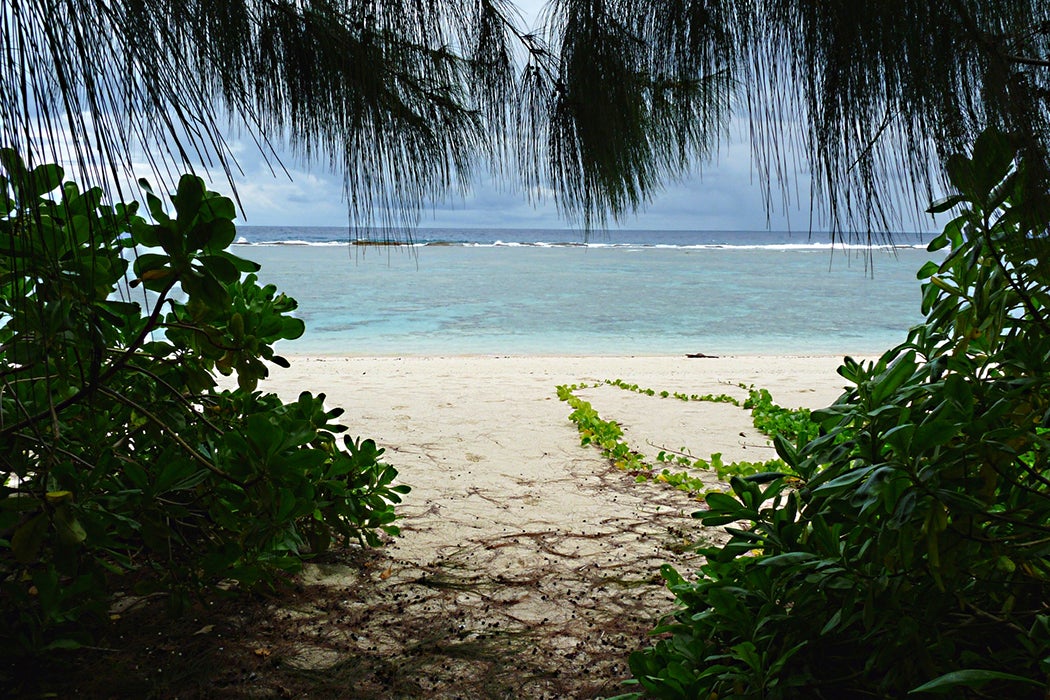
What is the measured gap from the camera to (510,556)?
A: 8.60ft

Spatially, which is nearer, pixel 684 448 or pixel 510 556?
pixel 510 556

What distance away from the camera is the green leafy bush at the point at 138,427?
1.41 meters

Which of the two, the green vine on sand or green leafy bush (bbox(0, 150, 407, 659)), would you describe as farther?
the green vine on sand

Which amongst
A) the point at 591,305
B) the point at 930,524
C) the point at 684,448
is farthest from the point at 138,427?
the point at 591,305

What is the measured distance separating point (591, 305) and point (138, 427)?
15831 mm

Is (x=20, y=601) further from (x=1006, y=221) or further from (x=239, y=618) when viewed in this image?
(x=1006, y=221)

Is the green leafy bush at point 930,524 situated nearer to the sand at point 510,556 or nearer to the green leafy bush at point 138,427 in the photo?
the sand at point 510,556

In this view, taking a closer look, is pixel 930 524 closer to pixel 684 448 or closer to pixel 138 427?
pixel 138 427

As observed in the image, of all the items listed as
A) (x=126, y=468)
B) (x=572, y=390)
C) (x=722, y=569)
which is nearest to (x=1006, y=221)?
(x=722, y=569)

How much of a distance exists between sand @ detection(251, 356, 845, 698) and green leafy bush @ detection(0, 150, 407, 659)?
28 centimetres

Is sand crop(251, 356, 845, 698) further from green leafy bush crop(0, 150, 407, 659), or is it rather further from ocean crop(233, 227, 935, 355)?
ocean crop(233, 227, 935, 355)

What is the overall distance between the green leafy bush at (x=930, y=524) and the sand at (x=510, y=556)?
470mm

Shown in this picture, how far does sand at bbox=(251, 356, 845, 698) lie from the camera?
1.94 m

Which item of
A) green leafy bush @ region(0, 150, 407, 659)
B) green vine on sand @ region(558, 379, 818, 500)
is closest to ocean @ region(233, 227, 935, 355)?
green leafy bush @ region(0, 150, 407, 659)
